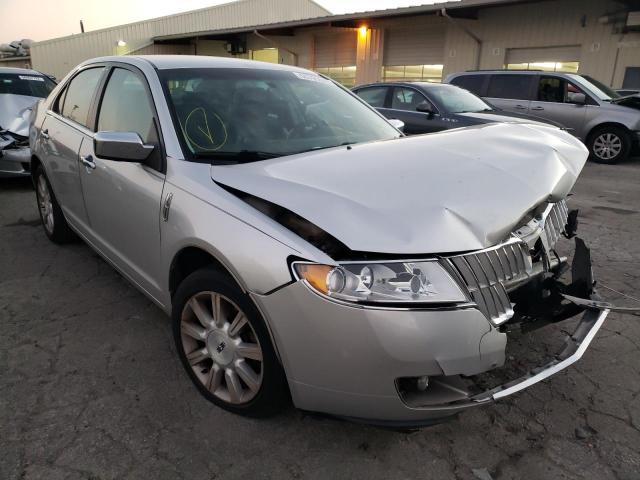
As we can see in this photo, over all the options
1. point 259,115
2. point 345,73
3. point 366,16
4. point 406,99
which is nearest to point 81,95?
point 259,115

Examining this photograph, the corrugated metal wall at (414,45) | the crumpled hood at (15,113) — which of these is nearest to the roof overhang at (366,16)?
the corrugated metal wall at (414,45)

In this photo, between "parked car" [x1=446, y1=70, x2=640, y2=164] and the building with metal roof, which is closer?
"parked car" [x1=446, y1=70, x2=640, y2=164]

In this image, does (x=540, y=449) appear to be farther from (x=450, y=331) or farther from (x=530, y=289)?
(x=450, y=331)

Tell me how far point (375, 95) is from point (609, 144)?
471 cm

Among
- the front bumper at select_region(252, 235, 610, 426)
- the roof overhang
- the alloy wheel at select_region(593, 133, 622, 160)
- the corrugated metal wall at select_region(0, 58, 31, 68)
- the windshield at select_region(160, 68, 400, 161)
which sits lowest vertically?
the alloy wheel at select_region(593, 133, 622, 160)

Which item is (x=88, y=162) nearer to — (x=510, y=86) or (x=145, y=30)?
(x=510, y=86)

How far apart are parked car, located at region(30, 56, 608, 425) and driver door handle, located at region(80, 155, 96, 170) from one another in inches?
1.1

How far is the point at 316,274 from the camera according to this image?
1.76 m

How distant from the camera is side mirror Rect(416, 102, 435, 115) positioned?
7.94 metres

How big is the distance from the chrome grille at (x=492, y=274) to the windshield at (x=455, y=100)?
6549mm

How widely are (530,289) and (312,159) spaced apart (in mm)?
1156

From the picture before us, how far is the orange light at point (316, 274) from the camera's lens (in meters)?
1.74

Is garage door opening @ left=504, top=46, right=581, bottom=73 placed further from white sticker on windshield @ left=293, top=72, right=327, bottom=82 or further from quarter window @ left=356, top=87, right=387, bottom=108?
white sticker on windshield @ left=293, top=72, right=327, bottom=82

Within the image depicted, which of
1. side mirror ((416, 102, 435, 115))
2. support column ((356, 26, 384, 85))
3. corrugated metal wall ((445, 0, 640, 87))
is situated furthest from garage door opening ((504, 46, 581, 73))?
side mirror ((416, 102, 435, 115))
